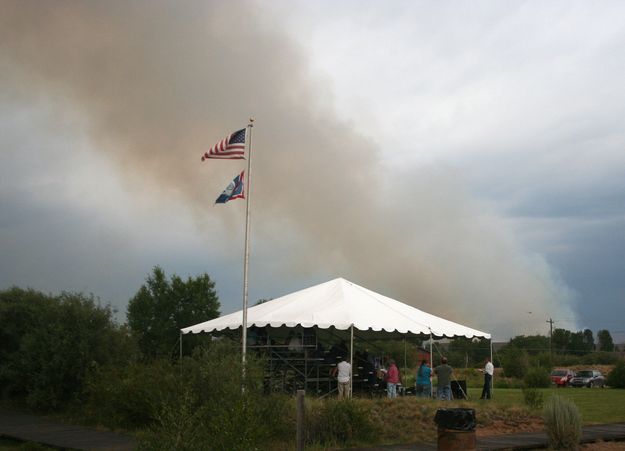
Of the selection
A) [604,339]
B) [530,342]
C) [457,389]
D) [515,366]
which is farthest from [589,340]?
[457,389]

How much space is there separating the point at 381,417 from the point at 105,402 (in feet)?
24.1

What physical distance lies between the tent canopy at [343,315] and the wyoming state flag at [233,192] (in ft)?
12.2

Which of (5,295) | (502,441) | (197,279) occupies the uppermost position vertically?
(197,279)

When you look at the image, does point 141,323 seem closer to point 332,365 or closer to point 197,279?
point 197,279

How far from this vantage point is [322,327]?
70.4ft


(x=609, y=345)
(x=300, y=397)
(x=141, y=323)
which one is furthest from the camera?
(x=609, y=345)

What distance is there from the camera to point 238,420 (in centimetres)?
934

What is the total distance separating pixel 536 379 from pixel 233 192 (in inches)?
1089

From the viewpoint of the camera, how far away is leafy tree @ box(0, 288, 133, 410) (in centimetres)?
2197

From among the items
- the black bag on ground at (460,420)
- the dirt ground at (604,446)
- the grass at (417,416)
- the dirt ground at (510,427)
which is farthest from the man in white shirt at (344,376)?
the black bag on ground at (460,420)

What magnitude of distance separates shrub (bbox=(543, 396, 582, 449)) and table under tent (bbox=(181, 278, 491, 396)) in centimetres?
775

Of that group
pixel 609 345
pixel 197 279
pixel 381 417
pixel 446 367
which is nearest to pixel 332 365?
pixel 446 367

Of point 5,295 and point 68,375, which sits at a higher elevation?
point 5,295

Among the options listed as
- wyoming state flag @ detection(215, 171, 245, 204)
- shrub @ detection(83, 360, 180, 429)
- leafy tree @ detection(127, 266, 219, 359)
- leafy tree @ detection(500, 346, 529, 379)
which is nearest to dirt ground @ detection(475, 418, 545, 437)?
shrub @ detection(83, 360, 180, 429)
